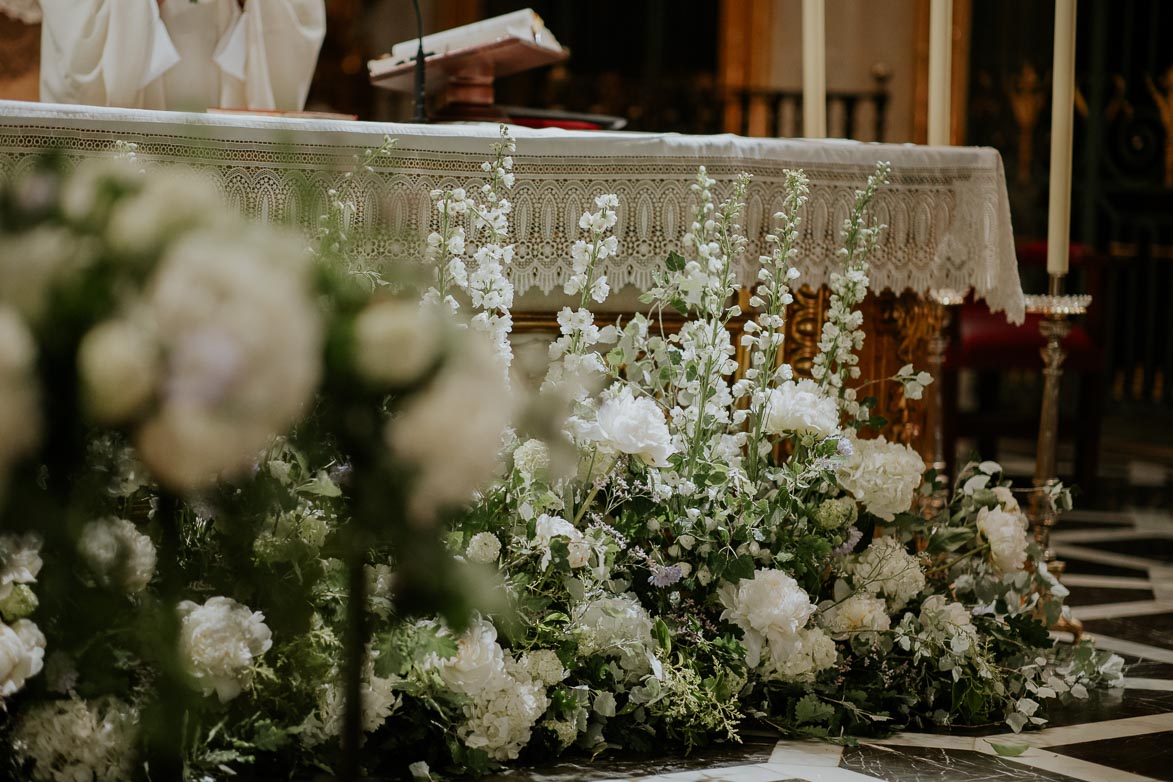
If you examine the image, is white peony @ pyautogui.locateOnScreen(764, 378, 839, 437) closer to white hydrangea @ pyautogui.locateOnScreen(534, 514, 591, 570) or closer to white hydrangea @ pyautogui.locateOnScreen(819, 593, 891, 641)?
white hydrangea @ pyautogui.locateOnScreen(819, 593, 891, 641)

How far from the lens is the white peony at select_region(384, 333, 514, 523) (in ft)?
3.55

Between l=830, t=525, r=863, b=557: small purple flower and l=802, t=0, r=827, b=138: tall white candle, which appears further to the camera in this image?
l=802, t=0, r=827, b=138: tall white candle

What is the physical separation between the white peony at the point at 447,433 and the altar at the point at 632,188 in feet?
4.56

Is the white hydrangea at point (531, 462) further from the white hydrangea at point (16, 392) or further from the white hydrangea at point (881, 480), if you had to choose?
the white hydrangea at point (16, 392)

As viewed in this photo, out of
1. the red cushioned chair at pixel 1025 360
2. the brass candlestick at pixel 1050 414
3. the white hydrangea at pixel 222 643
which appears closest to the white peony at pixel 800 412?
the brass candlestick at pixel 1050 414

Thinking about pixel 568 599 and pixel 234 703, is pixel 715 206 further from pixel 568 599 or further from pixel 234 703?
pixel 234 703

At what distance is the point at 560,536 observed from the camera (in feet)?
8.57

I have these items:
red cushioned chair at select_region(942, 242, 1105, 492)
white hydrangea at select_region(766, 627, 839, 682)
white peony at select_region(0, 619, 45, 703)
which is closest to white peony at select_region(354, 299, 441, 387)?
white peony at select_region(0, 619, 45, 703)

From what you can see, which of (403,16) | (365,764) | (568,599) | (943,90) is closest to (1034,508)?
(943,90)

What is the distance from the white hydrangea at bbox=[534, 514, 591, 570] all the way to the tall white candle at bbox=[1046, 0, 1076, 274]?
163 cm

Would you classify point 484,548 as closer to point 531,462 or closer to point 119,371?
point 531,462

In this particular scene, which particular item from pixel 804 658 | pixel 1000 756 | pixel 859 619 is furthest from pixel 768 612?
pixel 1000 756

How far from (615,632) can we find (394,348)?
1673mm

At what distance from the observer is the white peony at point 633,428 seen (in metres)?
2.67
